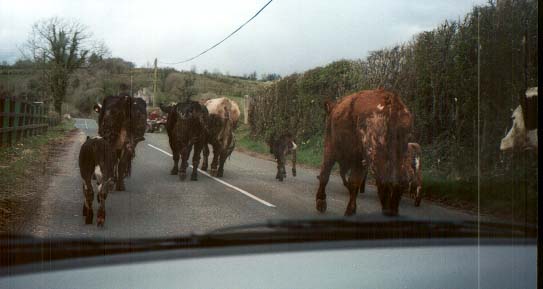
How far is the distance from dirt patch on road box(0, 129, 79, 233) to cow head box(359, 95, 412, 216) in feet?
4.35

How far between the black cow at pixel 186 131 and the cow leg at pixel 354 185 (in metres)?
0.72

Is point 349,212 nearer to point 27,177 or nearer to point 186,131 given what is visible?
point 186,131

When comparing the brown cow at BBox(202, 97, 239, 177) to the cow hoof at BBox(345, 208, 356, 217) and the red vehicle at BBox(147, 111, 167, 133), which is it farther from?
the cow hoof at BBox(345, 208, 356, 217)

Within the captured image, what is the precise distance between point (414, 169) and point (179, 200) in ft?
3.77

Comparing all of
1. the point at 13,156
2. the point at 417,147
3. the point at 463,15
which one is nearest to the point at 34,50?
the point at 13,156

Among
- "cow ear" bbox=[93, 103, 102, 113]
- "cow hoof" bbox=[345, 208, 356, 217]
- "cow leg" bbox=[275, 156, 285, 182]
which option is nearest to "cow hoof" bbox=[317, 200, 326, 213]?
"cow hoof" bbox=[345, 208, 356, 217]

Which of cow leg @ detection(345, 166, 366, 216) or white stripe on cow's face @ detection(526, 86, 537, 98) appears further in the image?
white stripe on cow's face @ detection(526, 86, 537, 98)

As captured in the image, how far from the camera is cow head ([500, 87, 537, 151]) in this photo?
2.88 metres

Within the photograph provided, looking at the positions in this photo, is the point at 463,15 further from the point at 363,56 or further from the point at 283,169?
the point at 283,169

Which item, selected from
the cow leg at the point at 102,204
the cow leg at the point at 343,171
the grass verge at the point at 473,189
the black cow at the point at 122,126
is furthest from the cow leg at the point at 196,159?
the cow leg at the point at 343,171

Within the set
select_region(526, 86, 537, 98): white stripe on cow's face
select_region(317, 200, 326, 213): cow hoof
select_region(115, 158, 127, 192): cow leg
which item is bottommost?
select_region(317, 200, 326, 213): cow hoof

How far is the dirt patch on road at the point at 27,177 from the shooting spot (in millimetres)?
1992

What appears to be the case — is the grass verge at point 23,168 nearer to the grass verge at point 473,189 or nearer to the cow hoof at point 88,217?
the cow hoof at point 88,217

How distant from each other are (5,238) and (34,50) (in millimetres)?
714
